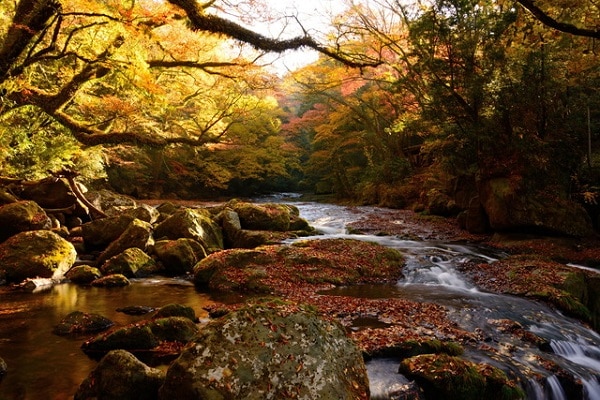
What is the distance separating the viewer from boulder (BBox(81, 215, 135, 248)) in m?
11.6

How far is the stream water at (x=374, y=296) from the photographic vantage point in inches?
175

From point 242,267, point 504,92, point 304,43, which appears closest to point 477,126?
point 504,92

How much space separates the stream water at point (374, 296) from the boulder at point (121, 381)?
482mm

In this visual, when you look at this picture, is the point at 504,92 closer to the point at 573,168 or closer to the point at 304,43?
the point at 573,168

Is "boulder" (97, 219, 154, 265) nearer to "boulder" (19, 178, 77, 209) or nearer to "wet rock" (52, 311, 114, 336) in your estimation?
"boulder" (19, 178, 77, 209)

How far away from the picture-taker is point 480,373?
4.31 m

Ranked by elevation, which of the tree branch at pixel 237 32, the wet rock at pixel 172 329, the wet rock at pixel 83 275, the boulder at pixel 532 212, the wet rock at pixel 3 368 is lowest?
the wet rock at pixel 83 275

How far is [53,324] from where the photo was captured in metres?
6.12

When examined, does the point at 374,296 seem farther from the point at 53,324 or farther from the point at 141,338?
the point at 53,324

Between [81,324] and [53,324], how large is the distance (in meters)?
0.63

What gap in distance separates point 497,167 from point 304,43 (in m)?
7.98

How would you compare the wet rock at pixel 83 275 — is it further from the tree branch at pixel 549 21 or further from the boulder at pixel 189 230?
the tree branch at pixel 549 21

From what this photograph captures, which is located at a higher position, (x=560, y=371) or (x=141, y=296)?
(x=560, y=371)

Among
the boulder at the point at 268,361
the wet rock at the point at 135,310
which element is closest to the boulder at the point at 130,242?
the wet rock at the point at 135,310
